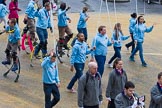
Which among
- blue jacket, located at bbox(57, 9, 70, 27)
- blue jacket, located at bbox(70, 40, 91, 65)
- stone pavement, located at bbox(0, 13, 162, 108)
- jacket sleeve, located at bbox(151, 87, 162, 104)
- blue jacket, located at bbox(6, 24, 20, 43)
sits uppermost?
blue jacket, located at bbox(57, 9, 70, 27)

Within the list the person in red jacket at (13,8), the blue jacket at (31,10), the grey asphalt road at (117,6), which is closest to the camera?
the blue jacket at (31,10)

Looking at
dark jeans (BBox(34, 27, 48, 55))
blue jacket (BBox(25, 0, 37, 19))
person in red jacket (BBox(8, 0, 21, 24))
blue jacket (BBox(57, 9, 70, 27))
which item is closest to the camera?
dark jeans (BBox(34, 27, 48, 55))

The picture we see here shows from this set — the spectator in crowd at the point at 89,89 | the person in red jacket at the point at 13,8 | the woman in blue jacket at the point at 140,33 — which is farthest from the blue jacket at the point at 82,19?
the spectator in crowd at the point at 89,89

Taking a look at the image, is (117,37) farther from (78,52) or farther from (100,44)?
(78,52)

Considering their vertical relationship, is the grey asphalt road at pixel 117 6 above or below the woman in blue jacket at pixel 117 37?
above

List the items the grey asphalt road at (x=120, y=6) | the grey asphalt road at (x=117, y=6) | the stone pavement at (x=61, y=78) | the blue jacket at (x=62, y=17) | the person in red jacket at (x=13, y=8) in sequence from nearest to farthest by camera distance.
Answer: the stone pavement at (x=61, y=78), the blue jacket at (x=62, y=17), the person in red jacket at (x=13, y=8), the grey asphalt road at (x=117, y=6), the grey asphalt road at (x=120, y=6)

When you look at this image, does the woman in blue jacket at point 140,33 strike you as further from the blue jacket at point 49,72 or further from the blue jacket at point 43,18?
the blue jacket at point 49,72

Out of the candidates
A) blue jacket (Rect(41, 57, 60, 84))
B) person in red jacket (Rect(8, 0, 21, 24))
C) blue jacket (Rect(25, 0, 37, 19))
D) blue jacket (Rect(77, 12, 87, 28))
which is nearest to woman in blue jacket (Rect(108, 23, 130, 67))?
blue jacket (Rect(77, 12, 87, 28))

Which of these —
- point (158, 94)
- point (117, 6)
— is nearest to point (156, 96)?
point (158, 94)

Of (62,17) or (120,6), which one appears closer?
(62,17)

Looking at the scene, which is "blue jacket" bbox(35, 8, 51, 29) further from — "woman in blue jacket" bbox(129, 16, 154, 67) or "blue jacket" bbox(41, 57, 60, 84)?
"blue jacket" bbox(41, 57, 60, 84)

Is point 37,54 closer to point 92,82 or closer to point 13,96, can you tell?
point 13,96

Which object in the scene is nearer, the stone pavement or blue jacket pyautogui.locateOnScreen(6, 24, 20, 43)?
the stone pavement

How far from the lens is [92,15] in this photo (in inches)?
1048
